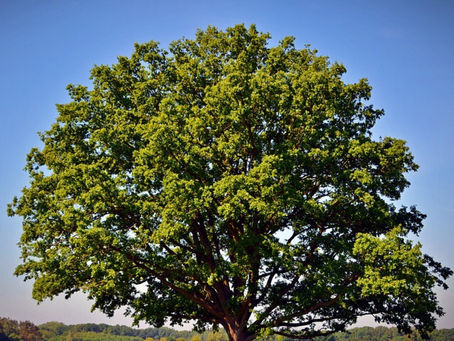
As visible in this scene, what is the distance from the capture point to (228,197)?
49.3ft

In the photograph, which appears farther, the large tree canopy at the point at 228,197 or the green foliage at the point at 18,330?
the green foliage at the point at 18,330

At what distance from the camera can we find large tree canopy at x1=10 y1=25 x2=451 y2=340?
14.8 metres

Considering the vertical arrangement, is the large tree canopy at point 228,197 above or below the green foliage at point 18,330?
above

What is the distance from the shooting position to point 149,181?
1661 cm

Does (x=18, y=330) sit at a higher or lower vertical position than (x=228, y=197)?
lower

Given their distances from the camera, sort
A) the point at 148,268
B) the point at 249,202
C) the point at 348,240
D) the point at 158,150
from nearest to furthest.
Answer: the point at 249,202 → the point at 158,150 → the point at 148,268 → the point at 348,240

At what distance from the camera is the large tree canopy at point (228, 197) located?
14750 millimetres

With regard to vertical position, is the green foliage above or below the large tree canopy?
below

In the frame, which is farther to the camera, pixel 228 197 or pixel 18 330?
pixel 18 330

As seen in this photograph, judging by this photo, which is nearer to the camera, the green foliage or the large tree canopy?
the large tree canopy

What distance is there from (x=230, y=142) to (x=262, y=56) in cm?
766

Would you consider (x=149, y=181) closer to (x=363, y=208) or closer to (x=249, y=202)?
(x=249, y=202)

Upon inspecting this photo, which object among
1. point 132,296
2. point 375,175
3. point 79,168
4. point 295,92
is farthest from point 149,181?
point 375,175

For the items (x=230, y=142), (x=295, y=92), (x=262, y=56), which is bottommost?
(x=230, y=142)
